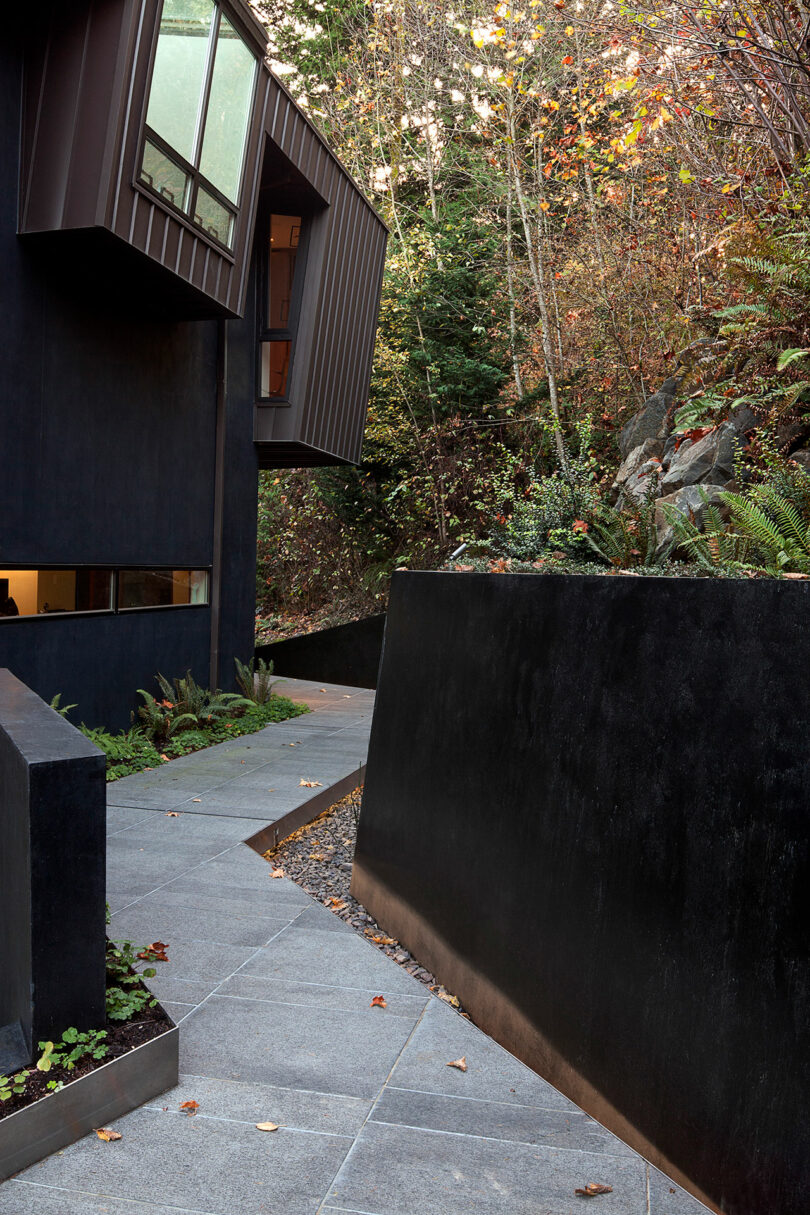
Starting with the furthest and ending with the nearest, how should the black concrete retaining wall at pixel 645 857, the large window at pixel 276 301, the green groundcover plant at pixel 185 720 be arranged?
the large window at pixel 276 301 < the green groundcover plant at pixel 185 720 < the black concrete retaining wall at pixel 645 857

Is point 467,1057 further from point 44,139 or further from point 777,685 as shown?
point 44,139

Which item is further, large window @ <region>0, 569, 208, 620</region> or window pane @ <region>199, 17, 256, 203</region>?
window pane @ <region>199, 17, 256, 203</region>

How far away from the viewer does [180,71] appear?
7.71 meters

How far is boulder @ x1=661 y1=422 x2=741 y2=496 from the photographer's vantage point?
27.2 ft

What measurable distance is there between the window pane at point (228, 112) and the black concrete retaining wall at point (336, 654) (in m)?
7.08

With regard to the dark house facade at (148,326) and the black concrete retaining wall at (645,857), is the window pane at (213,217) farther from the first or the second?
the black concrete retaining wall at (645,857)

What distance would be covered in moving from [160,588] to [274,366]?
3712 mm

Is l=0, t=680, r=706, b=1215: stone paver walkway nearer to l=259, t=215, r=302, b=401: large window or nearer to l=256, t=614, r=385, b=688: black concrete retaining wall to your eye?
l=259, t=215, r=302, b=401: large window

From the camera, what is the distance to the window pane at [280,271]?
1192 centimetres

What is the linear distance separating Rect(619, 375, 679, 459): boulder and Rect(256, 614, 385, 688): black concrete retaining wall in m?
4.86

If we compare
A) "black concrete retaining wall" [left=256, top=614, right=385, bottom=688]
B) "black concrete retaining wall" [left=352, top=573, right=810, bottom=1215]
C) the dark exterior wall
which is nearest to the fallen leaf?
"black concrete retaining wall" [left=352, top=573, right=810, bottom=1215]

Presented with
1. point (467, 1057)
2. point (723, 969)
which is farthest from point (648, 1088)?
point (467, 1057)

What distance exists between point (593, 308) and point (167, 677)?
9.72m

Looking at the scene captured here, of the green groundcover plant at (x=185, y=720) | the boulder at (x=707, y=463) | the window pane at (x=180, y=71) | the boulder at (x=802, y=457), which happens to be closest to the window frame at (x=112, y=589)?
the green groundcover plant at (x=185, y=720)
